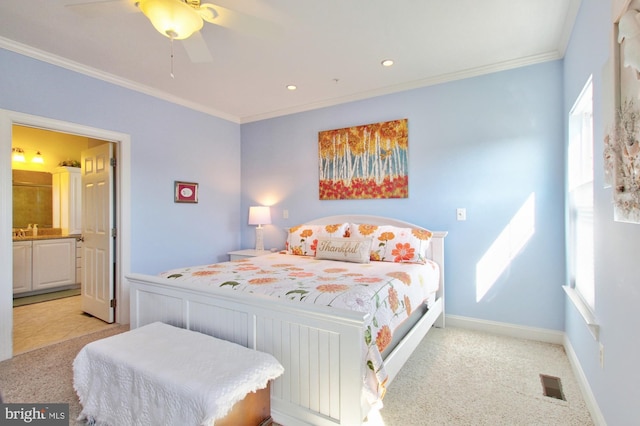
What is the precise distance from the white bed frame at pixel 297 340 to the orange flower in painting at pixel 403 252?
0.93m

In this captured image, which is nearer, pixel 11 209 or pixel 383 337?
pixel 383 337

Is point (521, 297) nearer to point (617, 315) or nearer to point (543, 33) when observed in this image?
point (617, 315)

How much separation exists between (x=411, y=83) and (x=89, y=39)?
2.99m

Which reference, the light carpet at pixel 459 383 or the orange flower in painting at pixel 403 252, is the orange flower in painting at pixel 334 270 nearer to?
the orange flower in painting at pixel 403 252

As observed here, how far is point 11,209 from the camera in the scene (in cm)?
259

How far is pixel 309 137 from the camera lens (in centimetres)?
410

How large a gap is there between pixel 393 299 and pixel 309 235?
5.70ft

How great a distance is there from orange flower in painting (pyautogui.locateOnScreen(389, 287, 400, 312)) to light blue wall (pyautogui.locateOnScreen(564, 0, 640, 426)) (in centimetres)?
103

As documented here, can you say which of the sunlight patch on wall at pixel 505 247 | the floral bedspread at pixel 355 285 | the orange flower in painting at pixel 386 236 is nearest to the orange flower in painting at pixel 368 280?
the floral bedspread at pixel 355 285

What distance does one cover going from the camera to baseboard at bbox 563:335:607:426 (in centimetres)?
167

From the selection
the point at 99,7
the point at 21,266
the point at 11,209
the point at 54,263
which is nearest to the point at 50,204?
the point at 54,263

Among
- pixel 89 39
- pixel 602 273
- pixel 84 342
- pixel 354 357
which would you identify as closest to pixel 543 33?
pixel 602 273

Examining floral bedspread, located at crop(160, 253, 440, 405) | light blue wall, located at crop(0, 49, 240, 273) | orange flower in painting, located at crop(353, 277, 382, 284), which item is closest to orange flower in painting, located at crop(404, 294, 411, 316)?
floral bedspread, located at crop(160, 253, 440, 405)

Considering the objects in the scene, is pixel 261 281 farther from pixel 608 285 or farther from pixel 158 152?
pixel 158 152
